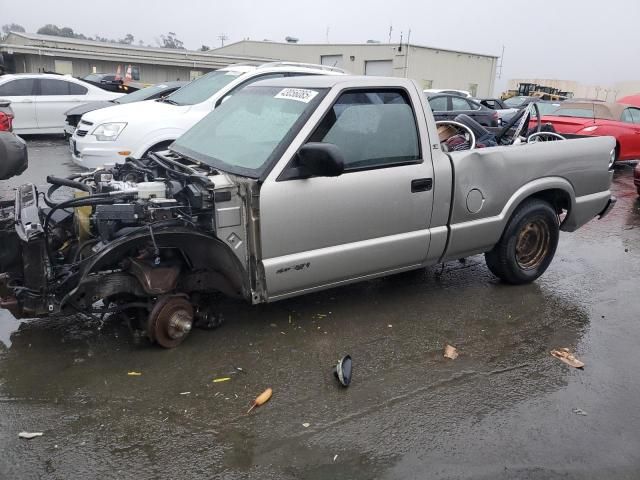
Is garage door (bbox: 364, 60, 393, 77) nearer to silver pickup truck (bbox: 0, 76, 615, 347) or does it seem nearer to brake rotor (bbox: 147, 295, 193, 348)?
silver pickup truck (bbox: 0, 76, 615, 347)

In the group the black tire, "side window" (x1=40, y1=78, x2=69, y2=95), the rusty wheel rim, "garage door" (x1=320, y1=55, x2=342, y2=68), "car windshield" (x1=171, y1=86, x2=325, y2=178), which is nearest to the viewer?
"car windshield" (x1=171, y1=86, x2=325, y2=178)

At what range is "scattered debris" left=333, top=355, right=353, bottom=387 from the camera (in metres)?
3.55

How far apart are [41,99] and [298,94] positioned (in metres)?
11.7

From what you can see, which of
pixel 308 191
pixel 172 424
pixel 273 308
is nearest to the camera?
pixel 172 424

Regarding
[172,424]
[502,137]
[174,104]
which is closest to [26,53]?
[174,104]

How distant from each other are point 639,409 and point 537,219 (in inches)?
86.7

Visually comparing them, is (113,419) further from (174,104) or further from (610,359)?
(174,104)

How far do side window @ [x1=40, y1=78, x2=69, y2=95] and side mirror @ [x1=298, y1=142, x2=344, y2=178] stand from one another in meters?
12.3

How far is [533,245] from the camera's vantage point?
17.7 feet

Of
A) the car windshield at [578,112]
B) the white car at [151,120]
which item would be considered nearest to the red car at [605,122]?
the car windshield at [578,112]

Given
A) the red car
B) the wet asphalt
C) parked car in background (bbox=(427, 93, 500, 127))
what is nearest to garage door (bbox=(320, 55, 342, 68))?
parked car in background (bbox=(427, 93, 500, 127))

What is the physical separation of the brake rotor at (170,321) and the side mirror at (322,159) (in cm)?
128

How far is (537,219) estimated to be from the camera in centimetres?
527

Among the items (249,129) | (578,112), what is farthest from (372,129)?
(578,112)
